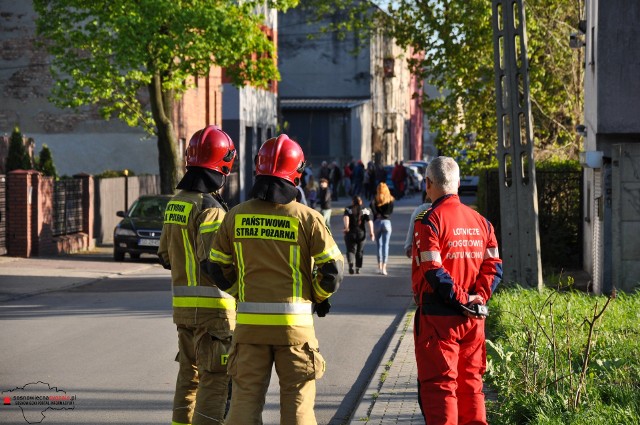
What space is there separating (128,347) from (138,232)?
503 inches

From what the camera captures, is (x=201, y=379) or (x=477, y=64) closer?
(x=201, y=379)

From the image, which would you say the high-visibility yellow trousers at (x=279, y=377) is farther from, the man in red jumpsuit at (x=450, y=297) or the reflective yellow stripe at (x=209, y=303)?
the man in red jumpsuit at (x=450, y=297)

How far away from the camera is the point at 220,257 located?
6.05m

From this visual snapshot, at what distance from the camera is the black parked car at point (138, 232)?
2462cm

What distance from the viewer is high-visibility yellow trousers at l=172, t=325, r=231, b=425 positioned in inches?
253

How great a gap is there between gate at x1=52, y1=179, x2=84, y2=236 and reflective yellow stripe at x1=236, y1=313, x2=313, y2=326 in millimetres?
21454

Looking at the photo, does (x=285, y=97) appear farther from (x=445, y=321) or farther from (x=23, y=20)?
(x=445, y=321)

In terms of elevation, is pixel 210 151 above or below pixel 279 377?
above

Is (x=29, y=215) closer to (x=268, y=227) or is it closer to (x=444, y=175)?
(x=444, y=175)

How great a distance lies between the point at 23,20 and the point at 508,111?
959 inches

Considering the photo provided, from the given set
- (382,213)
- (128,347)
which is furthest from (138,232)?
(128,347)

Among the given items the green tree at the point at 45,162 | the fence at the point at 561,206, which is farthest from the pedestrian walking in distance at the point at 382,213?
the green tree at the point at 45,162
